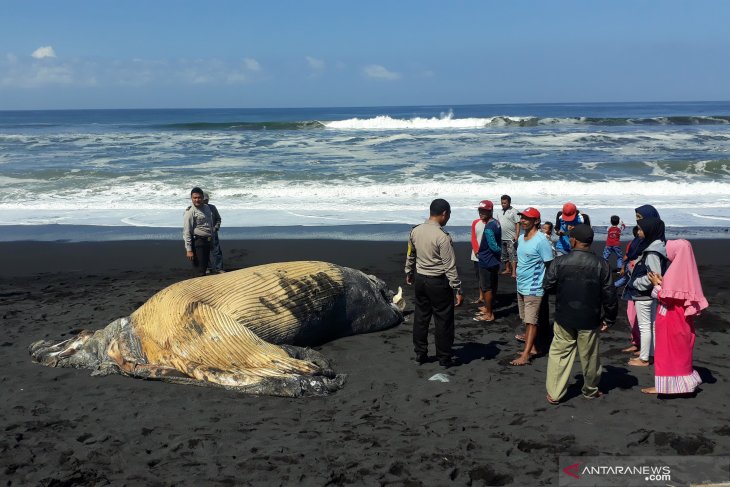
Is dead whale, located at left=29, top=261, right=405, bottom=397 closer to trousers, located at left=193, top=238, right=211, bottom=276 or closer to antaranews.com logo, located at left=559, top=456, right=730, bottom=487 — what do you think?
trousers, located at left=193, top=238, right=211, bottom=276

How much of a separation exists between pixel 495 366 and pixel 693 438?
220 centimetres

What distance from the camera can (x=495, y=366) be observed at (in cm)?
682

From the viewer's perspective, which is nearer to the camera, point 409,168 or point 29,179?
point 29,179

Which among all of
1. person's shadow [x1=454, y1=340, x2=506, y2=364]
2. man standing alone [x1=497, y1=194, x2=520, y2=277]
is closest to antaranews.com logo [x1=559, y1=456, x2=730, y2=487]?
person's shadow [x1=454, y1=340, x2=506, y2=364]

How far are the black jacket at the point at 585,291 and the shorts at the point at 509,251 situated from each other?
15.5 feet

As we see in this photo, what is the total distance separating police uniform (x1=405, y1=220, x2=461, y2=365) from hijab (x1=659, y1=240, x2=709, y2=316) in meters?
1.90

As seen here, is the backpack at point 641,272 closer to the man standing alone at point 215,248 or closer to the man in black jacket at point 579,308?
the man in black jacket at point 579,308

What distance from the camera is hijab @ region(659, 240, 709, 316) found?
219 inches

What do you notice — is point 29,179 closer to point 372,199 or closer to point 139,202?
point 139,202

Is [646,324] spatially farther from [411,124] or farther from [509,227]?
[411,124]

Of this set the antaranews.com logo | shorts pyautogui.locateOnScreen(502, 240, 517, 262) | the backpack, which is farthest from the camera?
shorts pyautogui.locateOnScreen(502, 240, 517, 262)

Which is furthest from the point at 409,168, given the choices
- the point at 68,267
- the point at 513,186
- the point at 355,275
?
the point at 355,275

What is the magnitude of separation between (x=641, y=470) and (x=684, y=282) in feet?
6.15

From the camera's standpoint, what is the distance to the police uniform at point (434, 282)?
6422mm
